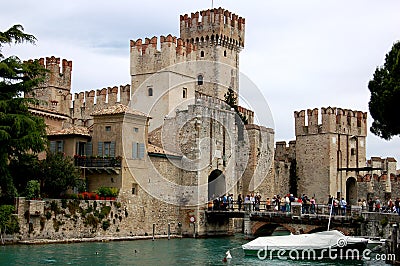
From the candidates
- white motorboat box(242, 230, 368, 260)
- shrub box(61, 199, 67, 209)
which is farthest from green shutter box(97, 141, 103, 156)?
white motorboat box(242, 230, 368, 260)

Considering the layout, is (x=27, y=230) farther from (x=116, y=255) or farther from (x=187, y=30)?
(x=187, y=30)

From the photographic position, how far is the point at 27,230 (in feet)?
92.4

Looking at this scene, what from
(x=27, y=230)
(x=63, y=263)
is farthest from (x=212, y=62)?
(x=63, y=263)

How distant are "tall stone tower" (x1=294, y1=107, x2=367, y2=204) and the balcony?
61.4 ft

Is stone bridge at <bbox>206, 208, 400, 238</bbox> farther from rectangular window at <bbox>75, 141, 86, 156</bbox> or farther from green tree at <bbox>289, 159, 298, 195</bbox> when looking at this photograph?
green tree at <bbox>289, 159, 298, 195</bbox>

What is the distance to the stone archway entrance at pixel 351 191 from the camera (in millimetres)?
48969

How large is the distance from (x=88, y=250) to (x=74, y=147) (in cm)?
837

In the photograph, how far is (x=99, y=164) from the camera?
110ft

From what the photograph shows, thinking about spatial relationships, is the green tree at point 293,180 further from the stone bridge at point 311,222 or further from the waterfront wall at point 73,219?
the waterfront wall at point 73,219

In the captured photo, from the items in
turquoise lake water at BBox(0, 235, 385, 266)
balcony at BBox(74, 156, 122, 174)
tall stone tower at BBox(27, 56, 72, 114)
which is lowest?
turquoise lake water at BBox(0, 235, 385, 266)

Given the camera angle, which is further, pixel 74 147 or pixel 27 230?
pixel 74 147

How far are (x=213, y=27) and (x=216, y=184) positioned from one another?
15684mm

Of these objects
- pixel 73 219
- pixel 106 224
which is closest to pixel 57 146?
pixel 106 224

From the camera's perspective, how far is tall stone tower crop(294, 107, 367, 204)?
155 ft
